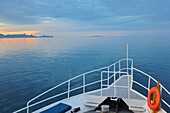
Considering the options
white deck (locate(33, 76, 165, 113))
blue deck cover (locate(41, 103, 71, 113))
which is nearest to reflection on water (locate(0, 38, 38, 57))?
white deck (locate(33, 76, 165, 113))

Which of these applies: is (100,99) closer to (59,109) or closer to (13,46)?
(59,109)

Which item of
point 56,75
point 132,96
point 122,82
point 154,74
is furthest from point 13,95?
point 154,74

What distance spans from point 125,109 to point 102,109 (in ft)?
3.05

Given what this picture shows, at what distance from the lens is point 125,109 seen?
6.01 m

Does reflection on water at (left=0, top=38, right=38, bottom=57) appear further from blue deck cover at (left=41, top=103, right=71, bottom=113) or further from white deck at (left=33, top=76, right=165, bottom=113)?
blue deck cover at (left=41, top=103, right=71, bottom=113)

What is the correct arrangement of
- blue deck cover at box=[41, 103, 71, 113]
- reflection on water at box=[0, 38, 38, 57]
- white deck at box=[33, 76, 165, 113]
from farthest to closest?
reflection on water at box=[0, 38, 38, 57], white deck at box=[33, 76, 165, 113], blue deck cover at box=[41, 103, 71, 113]

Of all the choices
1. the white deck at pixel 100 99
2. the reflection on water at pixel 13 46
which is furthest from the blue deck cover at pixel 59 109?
Answer: the reflection on water at pixel 13 46

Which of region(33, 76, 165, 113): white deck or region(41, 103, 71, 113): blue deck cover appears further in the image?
region(33, 76, 165, 113): white deck

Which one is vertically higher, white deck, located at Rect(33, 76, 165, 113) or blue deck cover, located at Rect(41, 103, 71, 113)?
blue deck cover, located at Rect(41, 103, 71, 113)

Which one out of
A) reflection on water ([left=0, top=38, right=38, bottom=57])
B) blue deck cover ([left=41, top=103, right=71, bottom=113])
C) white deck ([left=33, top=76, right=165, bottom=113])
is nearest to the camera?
blue deck cover ([left=41, top=103, right=71, bottom=113])

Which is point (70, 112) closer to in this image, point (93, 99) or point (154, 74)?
point (93, 99)

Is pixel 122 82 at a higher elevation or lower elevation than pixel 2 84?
higher

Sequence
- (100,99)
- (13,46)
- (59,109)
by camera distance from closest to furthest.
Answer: (59,109)
(100,99)
(13,46)

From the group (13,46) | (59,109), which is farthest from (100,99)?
(13,46)
